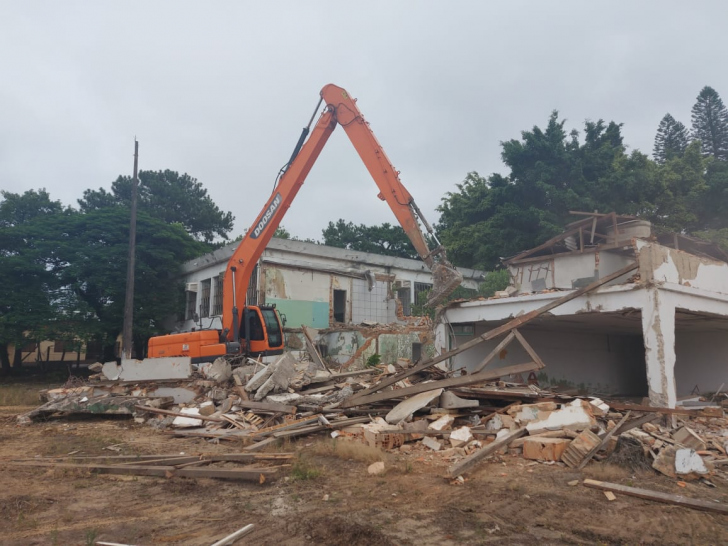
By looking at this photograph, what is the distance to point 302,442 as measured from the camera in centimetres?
817

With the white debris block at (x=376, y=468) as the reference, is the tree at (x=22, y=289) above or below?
above

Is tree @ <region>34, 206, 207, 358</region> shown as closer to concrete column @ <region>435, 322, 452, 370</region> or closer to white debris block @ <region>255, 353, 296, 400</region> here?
white debris block @ <region>255, 353, 296, 400</region>

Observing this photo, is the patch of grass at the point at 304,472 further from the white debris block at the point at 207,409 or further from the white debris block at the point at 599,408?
the white debris block at the point at 599,408

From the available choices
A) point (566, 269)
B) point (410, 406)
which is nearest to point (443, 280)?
point (410, 406)

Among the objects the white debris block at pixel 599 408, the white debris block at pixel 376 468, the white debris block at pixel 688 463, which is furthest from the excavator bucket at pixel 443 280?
the white debris block at pixel 688 463

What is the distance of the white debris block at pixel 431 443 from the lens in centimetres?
759

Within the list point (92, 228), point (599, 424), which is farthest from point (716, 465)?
point (92, 228)

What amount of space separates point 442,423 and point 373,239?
30.2 m

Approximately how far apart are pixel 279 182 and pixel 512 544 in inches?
408

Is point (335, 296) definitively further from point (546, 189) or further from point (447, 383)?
point (447, 383)

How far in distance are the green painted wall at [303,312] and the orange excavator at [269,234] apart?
6814mm

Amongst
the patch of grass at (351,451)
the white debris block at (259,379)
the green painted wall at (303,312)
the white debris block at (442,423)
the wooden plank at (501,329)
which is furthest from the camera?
the green painted wall at (303,312)

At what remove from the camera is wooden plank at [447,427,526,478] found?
20.2 feet

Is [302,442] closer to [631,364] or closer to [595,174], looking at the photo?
[631,364]
